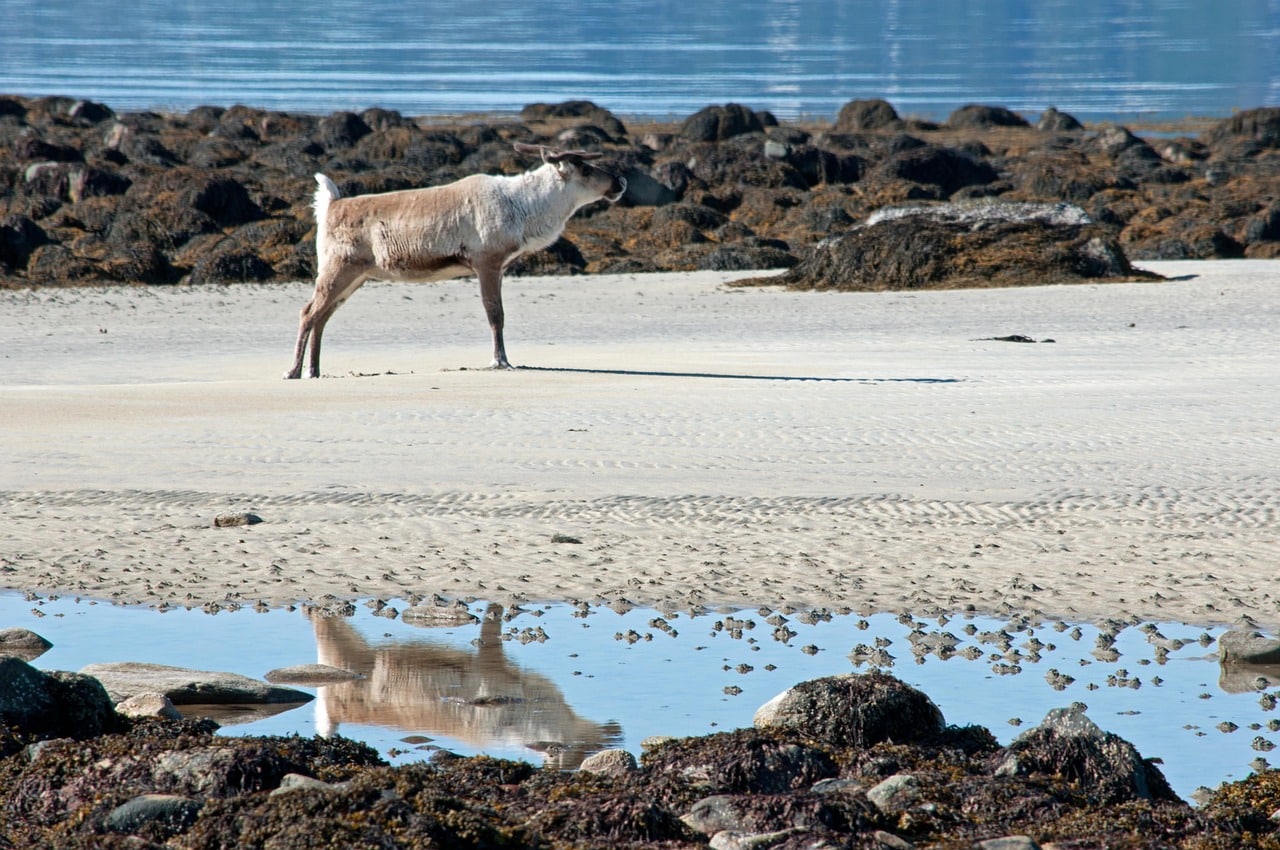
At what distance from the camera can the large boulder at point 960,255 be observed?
23.4 metres

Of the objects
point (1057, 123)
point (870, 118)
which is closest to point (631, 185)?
point (870, 118)

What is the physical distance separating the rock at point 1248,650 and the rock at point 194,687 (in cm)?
373

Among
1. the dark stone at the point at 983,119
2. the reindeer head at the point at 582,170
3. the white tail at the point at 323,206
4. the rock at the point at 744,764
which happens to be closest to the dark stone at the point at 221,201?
the white tail at the point at 323,206

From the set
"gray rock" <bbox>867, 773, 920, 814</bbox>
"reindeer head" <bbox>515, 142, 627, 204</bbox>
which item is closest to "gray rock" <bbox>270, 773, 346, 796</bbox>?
"gray rock" <bbox>867, 773, 920, 814</bbox>

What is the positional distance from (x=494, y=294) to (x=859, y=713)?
9705 mm

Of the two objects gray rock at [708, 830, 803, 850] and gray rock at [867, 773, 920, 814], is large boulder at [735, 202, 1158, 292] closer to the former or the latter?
gray rock at [867, 773, 920, 814]

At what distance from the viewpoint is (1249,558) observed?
8539mm

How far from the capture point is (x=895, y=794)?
16.9 feet

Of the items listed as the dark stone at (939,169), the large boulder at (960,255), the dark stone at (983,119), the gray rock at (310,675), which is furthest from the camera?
the dark stone at (983,119)

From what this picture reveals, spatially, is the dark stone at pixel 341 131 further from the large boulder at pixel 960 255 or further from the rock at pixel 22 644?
the rock at pixel 22 644

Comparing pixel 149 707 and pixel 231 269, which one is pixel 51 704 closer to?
pixel 149 707

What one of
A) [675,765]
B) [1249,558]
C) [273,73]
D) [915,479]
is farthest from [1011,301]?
[273,73]

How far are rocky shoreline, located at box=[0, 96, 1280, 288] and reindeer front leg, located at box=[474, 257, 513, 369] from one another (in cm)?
910

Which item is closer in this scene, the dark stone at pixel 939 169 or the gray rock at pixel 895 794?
the gray rock at pixel 895 794
